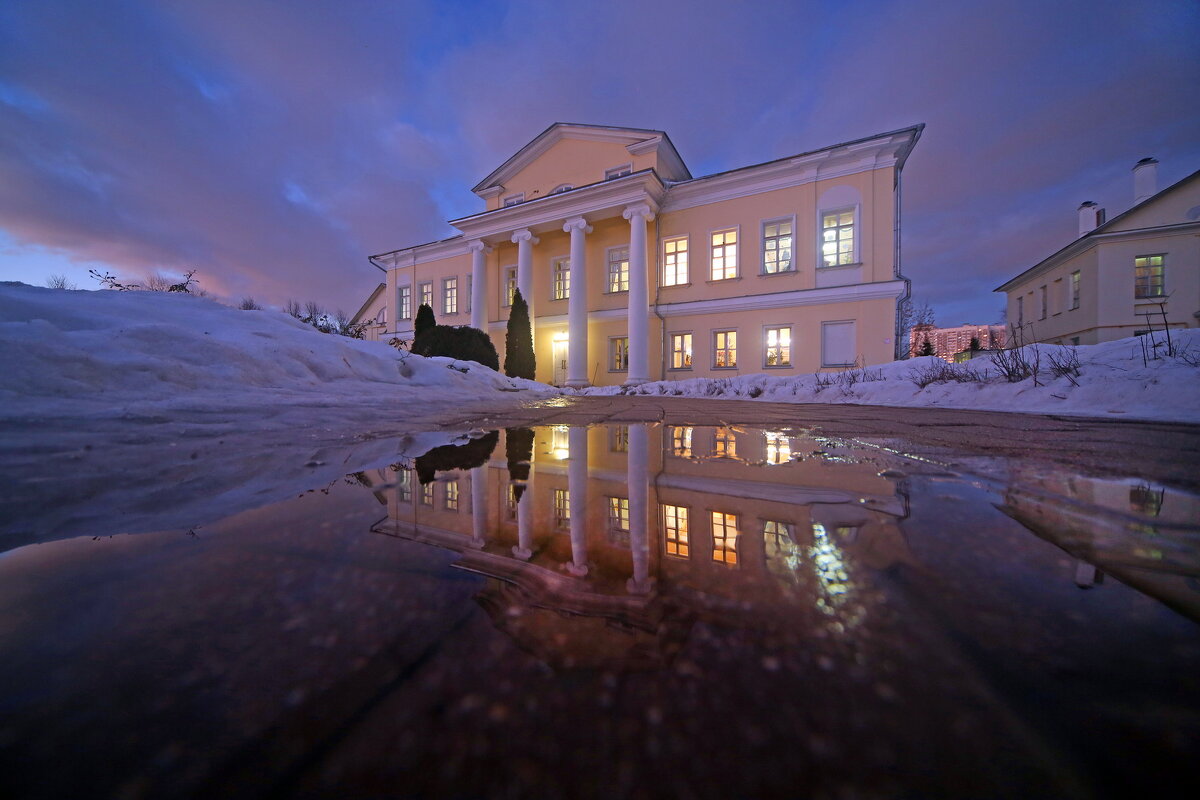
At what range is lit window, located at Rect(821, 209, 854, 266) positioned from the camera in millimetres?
12117

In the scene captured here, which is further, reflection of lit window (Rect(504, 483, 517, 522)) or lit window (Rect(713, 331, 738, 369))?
lit window (Rect(713, 331, 738, 369))

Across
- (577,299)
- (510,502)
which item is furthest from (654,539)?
(577,299)

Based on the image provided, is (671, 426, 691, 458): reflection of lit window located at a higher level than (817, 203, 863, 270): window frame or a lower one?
lower

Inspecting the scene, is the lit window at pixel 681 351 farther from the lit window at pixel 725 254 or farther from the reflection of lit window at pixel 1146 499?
the reflection of lit window at pixel 1146 499

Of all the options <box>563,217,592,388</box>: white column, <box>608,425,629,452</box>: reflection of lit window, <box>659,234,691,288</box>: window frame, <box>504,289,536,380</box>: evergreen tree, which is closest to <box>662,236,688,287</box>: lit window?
Result: <box>659,234,691,288</box>: window frame

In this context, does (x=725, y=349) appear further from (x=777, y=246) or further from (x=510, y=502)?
(x=510, y=502)

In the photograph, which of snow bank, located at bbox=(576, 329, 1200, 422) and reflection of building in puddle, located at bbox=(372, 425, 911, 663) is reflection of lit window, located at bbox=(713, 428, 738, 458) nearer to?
reflection of building in puddle, located at bbox=(372, 425, 911, 663)

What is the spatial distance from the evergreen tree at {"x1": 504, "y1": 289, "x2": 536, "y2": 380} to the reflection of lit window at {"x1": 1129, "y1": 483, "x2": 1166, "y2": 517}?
514 inches

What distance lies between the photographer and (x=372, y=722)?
40 cm

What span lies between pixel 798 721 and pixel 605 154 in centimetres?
1756

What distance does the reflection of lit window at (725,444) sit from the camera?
1.95 m

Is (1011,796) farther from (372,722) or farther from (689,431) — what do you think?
(689,431)

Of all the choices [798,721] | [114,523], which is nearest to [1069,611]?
[798,721]

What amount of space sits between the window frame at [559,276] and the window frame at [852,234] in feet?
27.4
